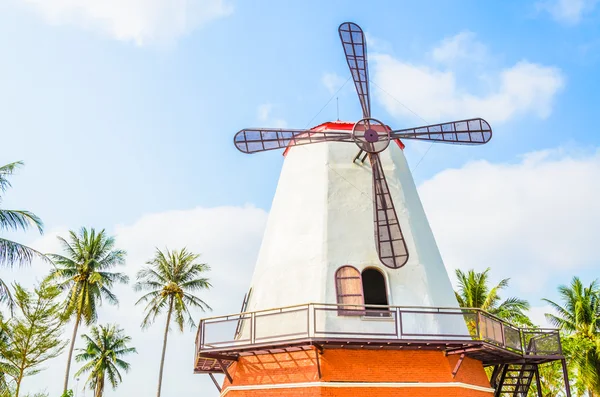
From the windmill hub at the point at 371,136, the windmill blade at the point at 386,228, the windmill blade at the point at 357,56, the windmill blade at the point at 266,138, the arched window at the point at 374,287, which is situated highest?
the windmill blade at the point at 357,56

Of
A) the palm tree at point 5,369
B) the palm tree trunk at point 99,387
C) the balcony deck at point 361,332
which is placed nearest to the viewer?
the balcony deck at point 361,332

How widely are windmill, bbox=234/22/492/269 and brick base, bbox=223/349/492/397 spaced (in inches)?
102

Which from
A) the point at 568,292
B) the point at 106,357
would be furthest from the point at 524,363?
the point at 106,357

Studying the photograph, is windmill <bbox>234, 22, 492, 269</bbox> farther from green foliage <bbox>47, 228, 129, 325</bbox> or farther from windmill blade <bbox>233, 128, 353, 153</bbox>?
green foliage <bbox>47, 228, 129, 325</bbox>

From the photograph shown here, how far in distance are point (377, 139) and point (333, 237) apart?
3.21 meters

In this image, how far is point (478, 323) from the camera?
48.0 ft

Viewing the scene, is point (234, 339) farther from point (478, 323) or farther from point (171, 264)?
point (171, 264)

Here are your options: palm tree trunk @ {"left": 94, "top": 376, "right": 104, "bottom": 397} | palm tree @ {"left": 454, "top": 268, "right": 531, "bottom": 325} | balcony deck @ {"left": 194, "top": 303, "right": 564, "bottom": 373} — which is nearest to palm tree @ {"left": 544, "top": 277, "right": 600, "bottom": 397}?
palm tree @ {"left": 454, "top": 268, "right": 531, "bottom": 325}

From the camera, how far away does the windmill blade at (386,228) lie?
15883mm

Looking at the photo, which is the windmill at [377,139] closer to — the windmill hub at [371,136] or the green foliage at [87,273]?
the windmill hub at [371,136]

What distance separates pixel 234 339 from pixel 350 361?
301 cm

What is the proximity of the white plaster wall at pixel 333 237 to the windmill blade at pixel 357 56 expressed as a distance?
181cm

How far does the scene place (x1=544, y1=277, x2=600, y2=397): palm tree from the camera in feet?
101

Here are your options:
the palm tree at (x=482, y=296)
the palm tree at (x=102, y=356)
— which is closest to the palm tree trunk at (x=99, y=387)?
the palm tree at (x=102, y=356)
